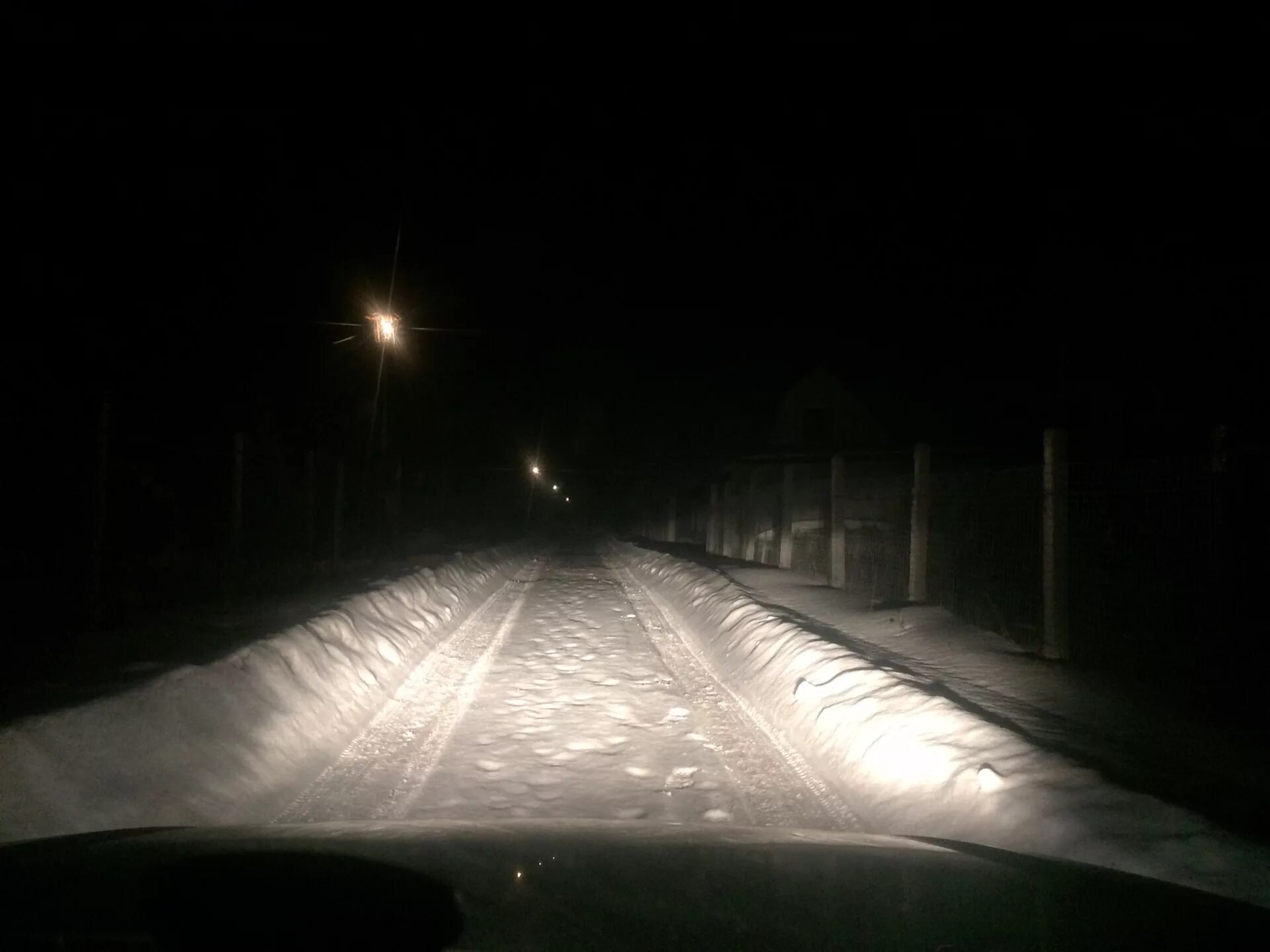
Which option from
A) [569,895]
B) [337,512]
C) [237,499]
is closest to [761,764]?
[569,895]

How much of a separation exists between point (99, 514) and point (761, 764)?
6960 mm

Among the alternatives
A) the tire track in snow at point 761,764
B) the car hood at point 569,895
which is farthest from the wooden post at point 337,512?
the car hood at point 569,895

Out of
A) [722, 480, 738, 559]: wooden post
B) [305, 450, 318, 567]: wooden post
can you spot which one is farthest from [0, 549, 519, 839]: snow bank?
[722, 480, 738, 559]: wooden post

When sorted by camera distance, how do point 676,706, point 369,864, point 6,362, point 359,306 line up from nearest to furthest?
point 369,864 → point 676,706 → point 6,362 → point 359,306

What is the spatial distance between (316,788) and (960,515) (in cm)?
913

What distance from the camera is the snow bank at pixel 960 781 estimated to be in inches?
150

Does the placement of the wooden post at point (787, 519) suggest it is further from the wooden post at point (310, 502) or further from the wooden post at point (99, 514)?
the wooden post at point (99, 514)

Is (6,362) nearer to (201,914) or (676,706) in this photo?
(676,706)

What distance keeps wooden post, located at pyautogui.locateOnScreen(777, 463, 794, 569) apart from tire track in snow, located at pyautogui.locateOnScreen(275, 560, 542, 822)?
843cm

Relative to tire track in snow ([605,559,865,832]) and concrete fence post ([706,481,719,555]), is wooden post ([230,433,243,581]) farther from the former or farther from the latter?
concrete fence post ([706,481,719,555])

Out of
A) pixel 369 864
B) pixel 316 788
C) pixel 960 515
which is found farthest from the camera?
pixel 960 515

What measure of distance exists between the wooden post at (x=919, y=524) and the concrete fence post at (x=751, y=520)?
10.6 meters

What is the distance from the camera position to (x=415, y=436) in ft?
109

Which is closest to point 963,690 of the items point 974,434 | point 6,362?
point 6,362
